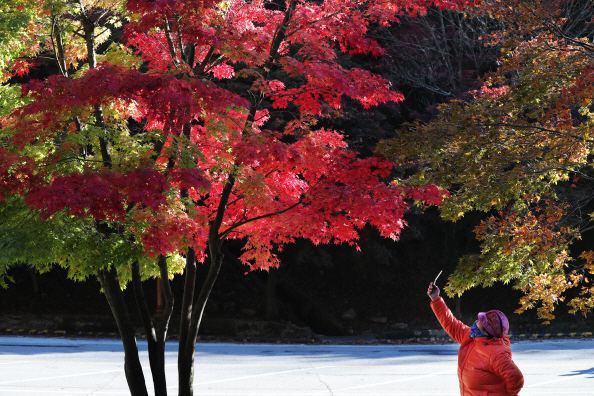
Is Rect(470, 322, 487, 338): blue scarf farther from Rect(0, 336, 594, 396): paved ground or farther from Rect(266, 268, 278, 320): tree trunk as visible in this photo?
Rect(266, 268, 278, 320): tree trunk

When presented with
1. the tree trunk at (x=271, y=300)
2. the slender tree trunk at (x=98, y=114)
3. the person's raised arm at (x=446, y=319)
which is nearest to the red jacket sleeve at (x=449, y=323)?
the person's raised arm at (x=446, y=319)

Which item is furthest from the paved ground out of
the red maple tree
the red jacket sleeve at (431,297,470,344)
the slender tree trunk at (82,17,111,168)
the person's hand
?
the person's hand

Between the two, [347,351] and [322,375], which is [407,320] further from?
[322,375]

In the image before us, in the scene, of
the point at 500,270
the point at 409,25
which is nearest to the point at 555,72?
the point at 500,270

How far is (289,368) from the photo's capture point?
1145cm

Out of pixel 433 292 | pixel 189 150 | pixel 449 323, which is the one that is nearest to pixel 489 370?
pixel 449 323

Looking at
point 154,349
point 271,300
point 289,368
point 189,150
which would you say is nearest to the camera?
point 189,150

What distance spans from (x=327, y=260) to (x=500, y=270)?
29.8 feet

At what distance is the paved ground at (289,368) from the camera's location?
9695 millimetres

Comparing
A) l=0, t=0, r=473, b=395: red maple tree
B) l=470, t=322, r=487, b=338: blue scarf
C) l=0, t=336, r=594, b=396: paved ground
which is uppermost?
l=0, t=0, r=473, b=395: red maple tree

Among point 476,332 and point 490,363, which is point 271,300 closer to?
point 476,332

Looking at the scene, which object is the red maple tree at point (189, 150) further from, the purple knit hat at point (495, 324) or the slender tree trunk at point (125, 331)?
the purple knit hat at point (495, 324)

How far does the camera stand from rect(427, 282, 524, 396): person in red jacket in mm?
3623

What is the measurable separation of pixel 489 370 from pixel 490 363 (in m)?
0.06
